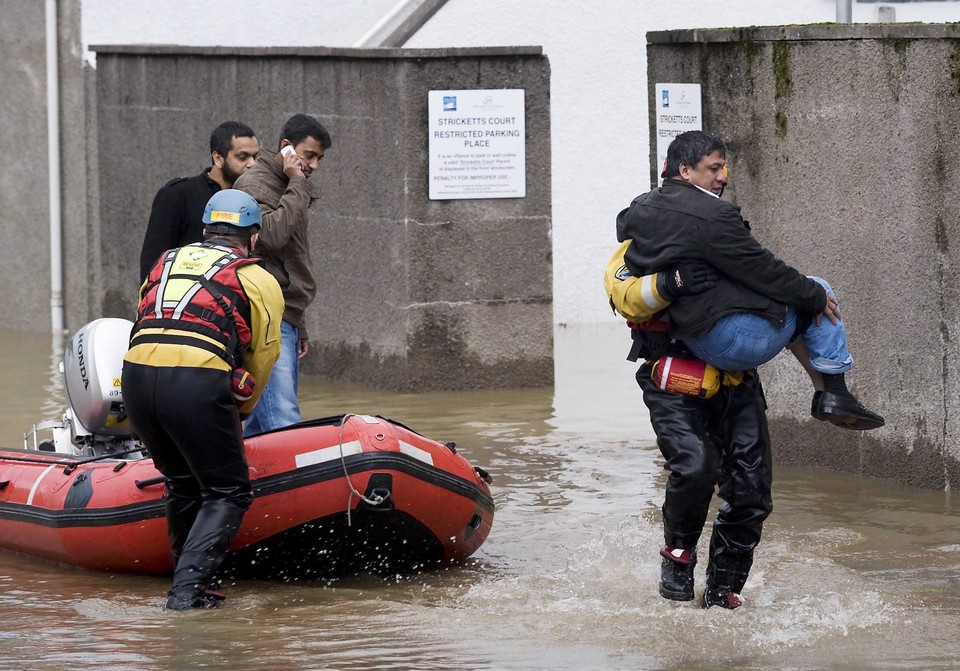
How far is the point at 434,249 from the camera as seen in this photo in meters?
11.7

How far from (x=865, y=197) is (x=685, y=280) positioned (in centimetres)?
294

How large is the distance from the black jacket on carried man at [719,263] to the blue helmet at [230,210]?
1616 mm

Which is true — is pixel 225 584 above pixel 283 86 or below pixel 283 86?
below

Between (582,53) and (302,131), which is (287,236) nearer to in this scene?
(302,131)

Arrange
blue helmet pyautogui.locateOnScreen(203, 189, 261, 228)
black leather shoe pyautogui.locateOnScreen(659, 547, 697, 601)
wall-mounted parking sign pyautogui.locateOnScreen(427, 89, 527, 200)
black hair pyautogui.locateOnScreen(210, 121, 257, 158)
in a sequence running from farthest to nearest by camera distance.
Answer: wall-mounted parking sign pyautogui.locateOnScreen(427, 89, 527, 200) → black hair pyautogui.locateOnScreen(210, 121, 257, 158) → blue helmet pyautogui.locateOnScreen(203, 189, 261, 228) → black leather shoe pyautogui.locateOnScreen(659, 547, 697, 601)

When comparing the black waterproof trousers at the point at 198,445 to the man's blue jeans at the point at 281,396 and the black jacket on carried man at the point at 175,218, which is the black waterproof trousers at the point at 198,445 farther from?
the black jacket on carried man at the point at 175,218

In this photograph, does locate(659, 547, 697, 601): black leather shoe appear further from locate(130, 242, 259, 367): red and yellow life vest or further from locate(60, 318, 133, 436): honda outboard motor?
locate(60, 318, 133, 436): honda outboard motor

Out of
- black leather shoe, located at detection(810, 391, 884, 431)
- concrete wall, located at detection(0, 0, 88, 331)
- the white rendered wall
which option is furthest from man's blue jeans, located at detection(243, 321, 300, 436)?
concrete wall, located at detection(0, 0, 88, 331)

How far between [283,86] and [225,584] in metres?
6.17

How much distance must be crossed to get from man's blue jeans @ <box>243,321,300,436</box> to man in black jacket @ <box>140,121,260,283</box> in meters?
0.81

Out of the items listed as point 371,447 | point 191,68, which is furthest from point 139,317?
point 191,68

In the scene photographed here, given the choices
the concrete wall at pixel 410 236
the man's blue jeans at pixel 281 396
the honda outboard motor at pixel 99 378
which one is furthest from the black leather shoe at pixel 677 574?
the concrete wall at pixel 410 236

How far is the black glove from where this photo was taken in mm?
6051

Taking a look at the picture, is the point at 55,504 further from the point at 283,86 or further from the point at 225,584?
the point at 283,86
